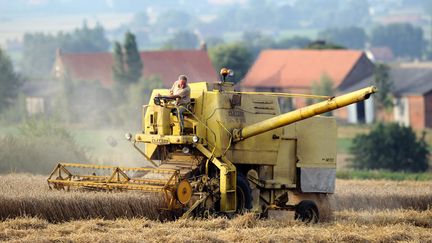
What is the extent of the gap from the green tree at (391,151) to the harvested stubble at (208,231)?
33796 millimetres

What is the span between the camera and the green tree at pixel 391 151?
57.9 metres

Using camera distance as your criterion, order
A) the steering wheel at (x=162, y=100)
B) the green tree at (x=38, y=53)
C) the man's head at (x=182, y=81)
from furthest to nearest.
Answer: the green tree at (x=38, y=53) < the man's head at (x=182, y=81) < the steering wheel at (x=162, y=100)

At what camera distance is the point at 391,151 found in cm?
5906

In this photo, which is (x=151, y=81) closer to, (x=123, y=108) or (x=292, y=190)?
(x=123, y=108)

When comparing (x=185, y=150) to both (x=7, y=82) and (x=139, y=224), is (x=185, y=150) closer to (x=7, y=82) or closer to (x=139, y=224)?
(x=139, y=224)

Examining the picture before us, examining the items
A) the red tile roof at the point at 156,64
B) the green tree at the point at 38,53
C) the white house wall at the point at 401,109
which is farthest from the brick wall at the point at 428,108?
the green tree at the point at 38,53

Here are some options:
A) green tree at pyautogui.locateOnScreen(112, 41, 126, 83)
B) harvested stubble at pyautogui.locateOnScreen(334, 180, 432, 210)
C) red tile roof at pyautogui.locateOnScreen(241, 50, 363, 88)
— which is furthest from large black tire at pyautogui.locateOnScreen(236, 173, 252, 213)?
red tile roof at pyautogui.locateOnScreen(241, 50, 363, 88)

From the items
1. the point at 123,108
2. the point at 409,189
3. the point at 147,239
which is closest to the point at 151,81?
the point at 123,108

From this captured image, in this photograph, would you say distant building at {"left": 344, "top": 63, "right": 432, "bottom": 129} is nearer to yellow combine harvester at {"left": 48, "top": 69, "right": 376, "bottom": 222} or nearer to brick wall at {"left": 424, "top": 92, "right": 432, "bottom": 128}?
brick wall at {"left": 424, "top": 92, "right": 432, "bottom": 128}

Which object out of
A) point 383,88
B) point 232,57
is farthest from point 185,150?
Result: point 232,57

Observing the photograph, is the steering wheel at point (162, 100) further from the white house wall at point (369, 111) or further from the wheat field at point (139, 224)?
the white house wall at point (369, 111)

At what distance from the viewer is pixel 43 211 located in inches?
901

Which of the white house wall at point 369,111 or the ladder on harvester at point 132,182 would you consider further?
the white house wall at point 369,111

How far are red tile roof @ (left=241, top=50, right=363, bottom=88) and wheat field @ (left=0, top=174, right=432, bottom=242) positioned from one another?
7918cm
